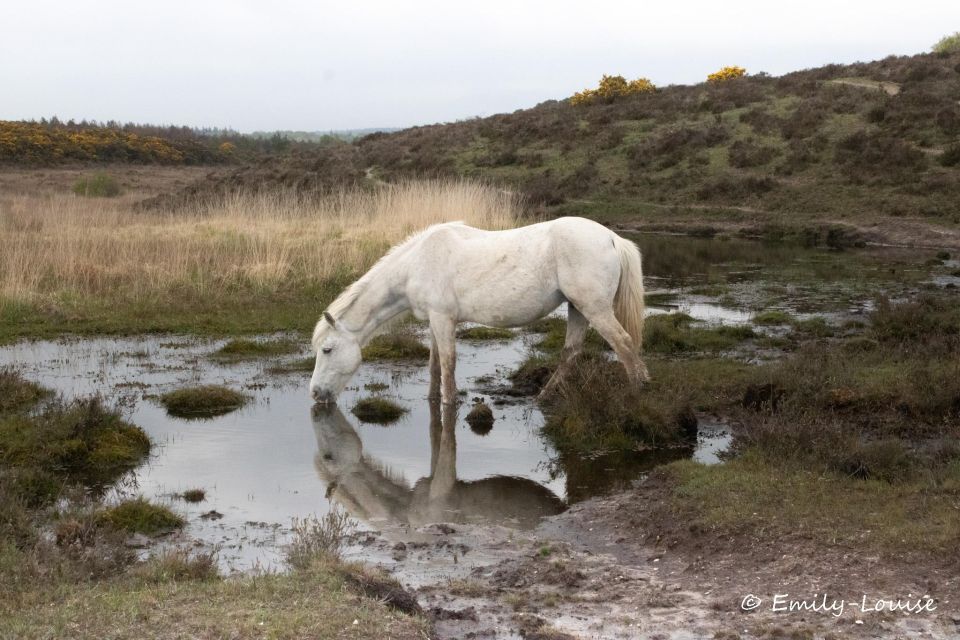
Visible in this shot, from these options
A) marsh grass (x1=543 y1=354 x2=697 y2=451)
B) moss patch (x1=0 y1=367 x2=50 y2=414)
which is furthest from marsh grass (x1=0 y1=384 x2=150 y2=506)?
marsh grass (x1=543 y1=354 x2=697 y2=451)

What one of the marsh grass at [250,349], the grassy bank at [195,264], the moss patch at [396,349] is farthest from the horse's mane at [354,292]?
the grassy bank at [195,264]

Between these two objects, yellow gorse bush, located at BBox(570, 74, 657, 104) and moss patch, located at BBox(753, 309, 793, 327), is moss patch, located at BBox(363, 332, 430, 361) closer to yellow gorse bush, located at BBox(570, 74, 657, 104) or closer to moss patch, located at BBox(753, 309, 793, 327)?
moss patch, located at BBox(753, 309, 793, 327)

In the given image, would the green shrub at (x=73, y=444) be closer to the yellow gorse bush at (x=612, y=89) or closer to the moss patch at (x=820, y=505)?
the moss patch at (x=820, y=505)

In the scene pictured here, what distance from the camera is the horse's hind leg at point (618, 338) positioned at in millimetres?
9867

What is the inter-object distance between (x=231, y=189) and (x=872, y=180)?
24.1m

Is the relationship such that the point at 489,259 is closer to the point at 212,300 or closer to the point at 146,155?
Answer: the point at 212,300

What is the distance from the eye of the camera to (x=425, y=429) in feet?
32.2

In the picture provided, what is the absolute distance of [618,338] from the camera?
32.4 ft

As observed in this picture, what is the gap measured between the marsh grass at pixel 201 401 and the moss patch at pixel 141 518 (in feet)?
10.9

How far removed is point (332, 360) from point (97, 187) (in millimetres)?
31094

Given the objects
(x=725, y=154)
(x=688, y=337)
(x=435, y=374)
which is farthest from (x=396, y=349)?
(x=725, y=154)

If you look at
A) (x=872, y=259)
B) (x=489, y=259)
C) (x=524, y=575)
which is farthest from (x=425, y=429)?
(x=872, y=259)

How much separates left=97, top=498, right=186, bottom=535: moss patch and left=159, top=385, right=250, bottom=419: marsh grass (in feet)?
10.9

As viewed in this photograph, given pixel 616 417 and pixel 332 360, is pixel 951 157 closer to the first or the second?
pixel 616 417
